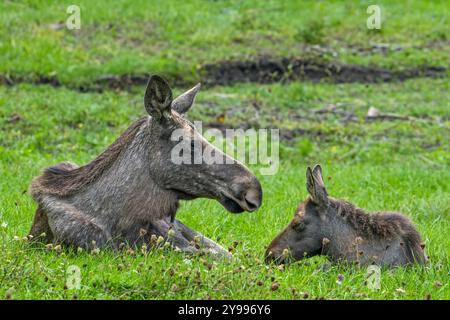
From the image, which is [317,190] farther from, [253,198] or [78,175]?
[78,175]

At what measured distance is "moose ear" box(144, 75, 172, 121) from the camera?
746cm

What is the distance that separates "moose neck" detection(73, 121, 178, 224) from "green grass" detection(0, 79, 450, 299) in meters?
0.43

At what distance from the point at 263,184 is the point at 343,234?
3.86 meters

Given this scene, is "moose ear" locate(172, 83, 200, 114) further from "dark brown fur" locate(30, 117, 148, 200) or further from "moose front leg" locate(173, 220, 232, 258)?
"moose front leg" locate(173, 220, 232, 258)

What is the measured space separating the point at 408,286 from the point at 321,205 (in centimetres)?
130

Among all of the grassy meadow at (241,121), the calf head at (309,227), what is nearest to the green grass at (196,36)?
the grassy meadow at (241,121)

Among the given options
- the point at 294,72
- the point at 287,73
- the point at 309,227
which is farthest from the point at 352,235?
the point at 294,72

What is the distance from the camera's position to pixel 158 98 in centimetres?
758

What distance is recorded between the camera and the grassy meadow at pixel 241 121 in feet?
22.8

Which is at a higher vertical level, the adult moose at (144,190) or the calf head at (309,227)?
the adult moose at (144,190)

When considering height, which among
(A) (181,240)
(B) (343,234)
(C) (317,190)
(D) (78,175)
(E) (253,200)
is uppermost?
(D) (78,175)

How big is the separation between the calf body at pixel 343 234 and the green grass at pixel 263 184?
189 mm

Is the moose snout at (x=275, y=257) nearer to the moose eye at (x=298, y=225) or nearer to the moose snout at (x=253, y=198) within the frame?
the moose eye at (x=298, y=225)
